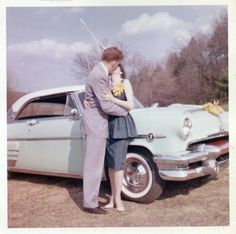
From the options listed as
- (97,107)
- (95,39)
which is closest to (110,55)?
(95,39)

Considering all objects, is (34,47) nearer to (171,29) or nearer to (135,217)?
(171,29)

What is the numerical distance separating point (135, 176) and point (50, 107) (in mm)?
602

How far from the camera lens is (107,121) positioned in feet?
8.20

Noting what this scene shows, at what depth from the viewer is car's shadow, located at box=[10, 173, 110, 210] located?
2.62 meters

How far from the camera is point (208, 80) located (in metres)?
2.60

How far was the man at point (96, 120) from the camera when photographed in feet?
8.04

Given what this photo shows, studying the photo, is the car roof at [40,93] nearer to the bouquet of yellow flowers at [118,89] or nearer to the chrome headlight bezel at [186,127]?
the bouquet of yellow flowers at [118,89]

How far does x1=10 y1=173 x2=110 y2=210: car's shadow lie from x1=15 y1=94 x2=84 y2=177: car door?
7 cm

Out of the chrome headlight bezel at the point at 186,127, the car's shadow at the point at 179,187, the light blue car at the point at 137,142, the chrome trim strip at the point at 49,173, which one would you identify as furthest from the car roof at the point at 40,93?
the car's shadow at the point at 179,187

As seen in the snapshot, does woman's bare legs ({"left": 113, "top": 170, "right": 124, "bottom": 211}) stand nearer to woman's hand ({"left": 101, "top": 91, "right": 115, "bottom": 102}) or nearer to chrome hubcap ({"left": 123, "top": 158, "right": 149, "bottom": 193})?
chrome hubcap ({"left": 123, "top": 158, "right": 149, "bottom": 193})

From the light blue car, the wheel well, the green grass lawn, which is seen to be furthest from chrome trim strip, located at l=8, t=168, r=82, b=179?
the green grass lawn

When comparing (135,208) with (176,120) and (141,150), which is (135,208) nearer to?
(141,150)
